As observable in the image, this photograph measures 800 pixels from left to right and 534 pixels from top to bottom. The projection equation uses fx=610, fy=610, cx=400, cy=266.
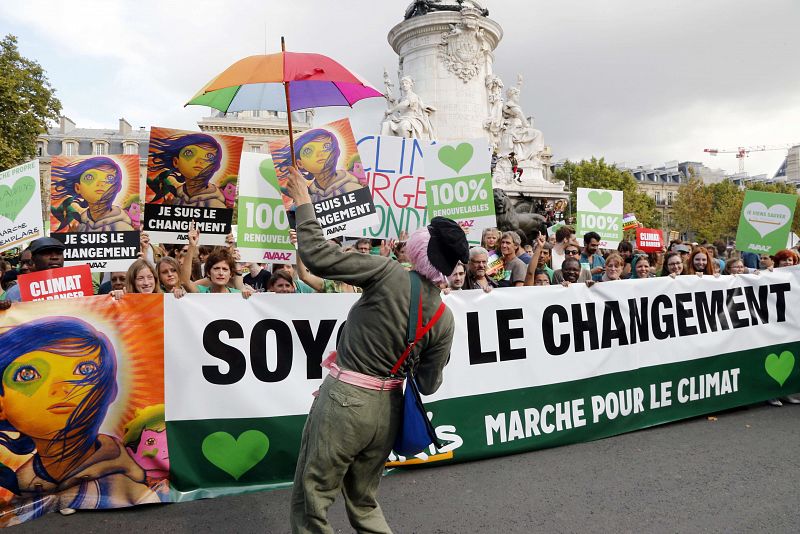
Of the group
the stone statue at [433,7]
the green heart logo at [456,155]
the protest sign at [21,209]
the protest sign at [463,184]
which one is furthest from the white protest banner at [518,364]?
the stone statue at [433,7]

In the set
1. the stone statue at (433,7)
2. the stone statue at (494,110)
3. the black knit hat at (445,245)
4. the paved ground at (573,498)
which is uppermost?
the stone statue at (433,7)

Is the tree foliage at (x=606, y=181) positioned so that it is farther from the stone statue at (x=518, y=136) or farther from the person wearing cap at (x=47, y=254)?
the person wearing cap at (x=47, y=254)

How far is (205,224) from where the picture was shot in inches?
209

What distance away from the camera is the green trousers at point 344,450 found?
258 cm

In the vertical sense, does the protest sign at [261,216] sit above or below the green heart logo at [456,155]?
below

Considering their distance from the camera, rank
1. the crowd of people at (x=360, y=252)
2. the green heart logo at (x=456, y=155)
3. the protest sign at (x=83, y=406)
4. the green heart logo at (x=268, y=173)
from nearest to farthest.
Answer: the protest sign at (x=83, y=406), the crowd of people at (x=360, y=252), the green heart logo at (x=268, y=173), the green heart logo at (x=456, y=155)

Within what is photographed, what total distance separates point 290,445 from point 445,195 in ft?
12.5

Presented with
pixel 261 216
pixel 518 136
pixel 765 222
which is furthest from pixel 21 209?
pixel 518 136

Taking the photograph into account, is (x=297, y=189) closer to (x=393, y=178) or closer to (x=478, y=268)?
(x=478, y=268)

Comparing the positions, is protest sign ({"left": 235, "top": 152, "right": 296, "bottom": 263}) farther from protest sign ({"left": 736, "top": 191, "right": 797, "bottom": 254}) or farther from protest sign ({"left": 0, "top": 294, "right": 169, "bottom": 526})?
protest sign ({"left": 736, "top": 191, "right": 797, "bottom": 254})

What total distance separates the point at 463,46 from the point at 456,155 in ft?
62.8

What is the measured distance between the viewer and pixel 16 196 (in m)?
5.45

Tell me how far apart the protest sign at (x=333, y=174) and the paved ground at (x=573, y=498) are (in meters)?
2.05

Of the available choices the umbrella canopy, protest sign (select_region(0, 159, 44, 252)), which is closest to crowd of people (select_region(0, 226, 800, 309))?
protest sign (select_region(0, 159, 44, 252))
